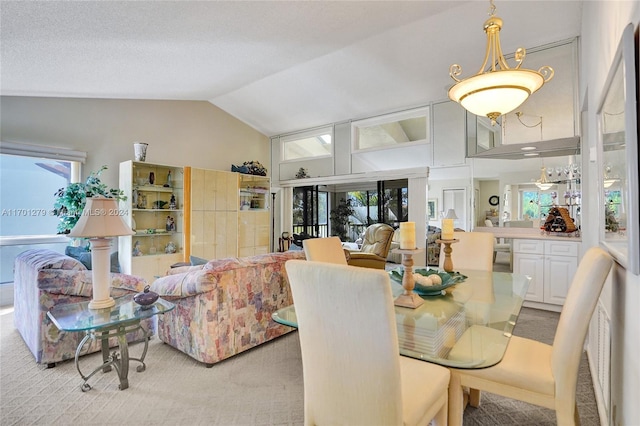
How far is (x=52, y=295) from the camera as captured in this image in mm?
2500

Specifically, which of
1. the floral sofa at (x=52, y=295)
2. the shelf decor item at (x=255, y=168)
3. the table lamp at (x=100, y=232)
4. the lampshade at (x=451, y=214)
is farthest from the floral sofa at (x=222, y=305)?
the shelf decor item at (x=255, y=168)

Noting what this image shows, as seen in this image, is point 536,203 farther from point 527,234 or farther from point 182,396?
point 182,396

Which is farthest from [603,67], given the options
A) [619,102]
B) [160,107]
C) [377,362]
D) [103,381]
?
[160,107]

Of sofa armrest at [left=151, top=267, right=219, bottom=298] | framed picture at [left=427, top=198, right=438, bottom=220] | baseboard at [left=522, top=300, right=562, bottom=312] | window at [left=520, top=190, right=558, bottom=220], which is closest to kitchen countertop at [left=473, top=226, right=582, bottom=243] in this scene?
window at [left=520, top=190, right=558, bottom=220]

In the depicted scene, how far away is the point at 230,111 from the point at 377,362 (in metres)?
6.68

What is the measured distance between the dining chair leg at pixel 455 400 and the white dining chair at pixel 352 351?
257 mm

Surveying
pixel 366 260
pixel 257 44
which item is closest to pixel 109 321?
pixel 257 44

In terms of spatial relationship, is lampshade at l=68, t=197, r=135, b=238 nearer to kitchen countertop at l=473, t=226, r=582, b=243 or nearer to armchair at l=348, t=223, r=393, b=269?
armchair at l=348, t=223, r=393, b=269

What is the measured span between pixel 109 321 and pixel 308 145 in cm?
570

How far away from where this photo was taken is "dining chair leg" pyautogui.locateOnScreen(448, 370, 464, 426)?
149cm

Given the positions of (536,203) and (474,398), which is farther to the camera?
(536,203)

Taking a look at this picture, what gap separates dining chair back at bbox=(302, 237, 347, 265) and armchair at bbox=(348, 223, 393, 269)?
211 centimetres

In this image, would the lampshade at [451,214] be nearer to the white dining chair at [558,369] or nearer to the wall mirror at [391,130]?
the wall mirror at [391,130]

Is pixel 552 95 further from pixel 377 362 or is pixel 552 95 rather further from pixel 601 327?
pixel 377 362
